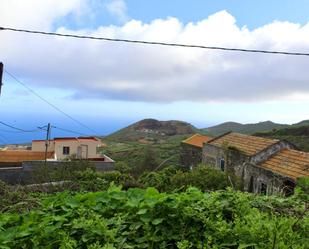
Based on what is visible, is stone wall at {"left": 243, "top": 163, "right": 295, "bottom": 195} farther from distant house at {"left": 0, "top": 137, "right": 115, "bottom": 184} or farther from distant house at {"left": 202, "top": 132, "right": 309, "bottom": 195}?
distant house at {"left": 0, "top": 137, "right": 115, "bottom": 184}

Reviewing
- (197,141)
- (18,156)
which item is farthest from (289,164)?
(18,156)

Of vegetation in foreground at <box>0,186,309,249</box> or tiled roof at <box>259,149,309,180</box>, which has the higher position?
vegetation in foreground at <box>0,186,309,249</box>

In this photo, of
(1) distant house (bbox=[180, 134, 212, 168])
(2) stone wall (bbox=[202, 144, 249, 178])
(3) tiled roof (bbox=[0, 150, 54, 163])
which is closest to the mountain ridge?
(1) distant house (bbox=[180, 134, 212, 168])

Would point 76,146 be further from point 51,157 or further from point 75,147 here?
point 51,157

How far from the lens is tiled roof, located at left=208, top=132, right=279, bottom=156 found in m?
26.1

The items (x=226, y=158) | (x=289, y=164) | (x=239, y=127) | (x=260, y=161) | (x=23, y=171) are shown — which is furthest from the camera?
(x=239, y=127)

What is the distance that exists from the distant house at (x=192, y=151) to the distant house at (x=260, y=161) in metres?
5.52

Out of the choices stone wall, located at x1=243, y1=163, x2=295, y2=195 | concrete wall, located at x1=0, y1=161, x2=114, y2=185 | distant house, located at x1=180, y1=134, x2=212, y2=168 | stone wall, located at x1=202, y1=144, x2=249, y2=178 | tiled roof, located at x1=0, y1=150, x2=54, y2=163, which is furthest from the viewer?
tiled roof, located at x1=0, y1=150, x2=54, y2=163

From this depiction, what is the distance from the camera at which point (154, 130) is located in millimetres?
93375

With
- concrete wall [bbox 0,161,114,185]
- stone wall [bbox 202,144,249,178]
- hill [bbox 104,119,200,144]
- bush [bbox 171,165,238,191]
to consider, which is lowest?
concrete wall [bbox 0,161,114,185]

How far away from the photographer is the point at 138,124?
10062 cm

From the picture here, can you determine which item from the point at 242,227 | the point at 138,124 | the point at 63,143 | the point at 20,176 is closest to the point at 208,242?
the point at 242,227

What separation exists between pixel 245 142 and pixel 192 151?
10.6 m

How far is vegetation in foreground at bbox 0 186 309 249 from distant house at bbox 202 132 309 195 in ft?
53.9
